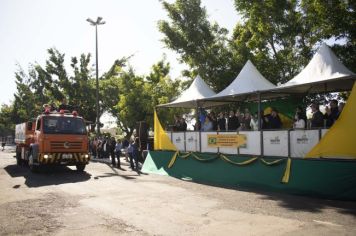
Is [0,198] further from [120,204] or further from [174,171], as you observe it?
[174,171]

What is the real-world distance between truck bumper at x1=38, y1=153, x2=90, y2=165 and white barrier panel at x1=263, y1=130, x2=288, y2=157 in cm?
879

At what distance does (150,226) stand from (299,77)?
8.01 m

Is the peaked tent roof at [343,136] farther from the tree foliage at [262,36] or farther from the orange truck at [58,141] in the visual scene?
the orange truck at [58,141]

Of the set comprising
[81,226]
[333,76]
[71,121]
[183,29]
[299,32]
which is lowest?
[81,226]

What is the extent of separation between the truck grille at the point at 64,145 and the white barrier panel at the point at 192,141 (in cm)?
503

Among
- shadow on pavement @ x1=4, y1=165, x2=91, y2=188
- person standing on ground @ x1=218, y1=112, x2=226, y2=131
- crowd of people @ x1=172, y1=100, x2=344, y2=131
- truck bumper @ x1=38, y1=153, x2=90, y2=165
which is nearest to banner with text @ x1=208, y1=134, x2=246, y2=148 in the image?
crowd of people @ x1=172, y1=100, x2=344, y2=131

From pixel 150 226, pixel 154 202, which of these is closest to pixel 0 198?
pixel 154 202

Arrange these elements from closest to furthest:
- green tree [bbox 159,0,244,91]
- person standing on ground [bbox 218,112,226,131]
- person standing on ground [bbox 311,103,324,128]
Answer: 1. person standing on ground [bbox 311,103,324,128]
2. person standing on ground [bbox 218,112,226,131]
3. green tree [bbox 159,0,244,91]

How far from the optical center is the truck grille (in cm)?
1641

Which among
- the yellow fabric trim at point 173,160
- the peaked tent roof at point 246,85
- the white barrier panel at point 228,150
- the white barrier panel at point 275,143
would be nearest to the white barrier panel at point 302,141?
the white barrier panel at point 275,143

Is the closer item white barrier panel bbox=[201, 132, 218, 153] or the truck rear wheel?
white barrier panel bbox=[201, 132, 218, 153]

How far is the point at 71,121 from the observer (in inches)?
682

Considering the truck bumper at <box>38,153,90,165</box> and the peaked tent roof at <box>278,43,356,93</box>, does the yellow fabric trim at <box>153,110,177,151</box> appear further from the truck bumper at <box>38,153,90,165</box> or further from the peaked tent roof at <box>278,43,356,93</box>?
the peaked tent roof at <box>278,43,356,93</box>

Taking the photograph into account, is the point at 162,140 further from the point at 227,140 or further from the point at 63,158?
the point at 227,140
